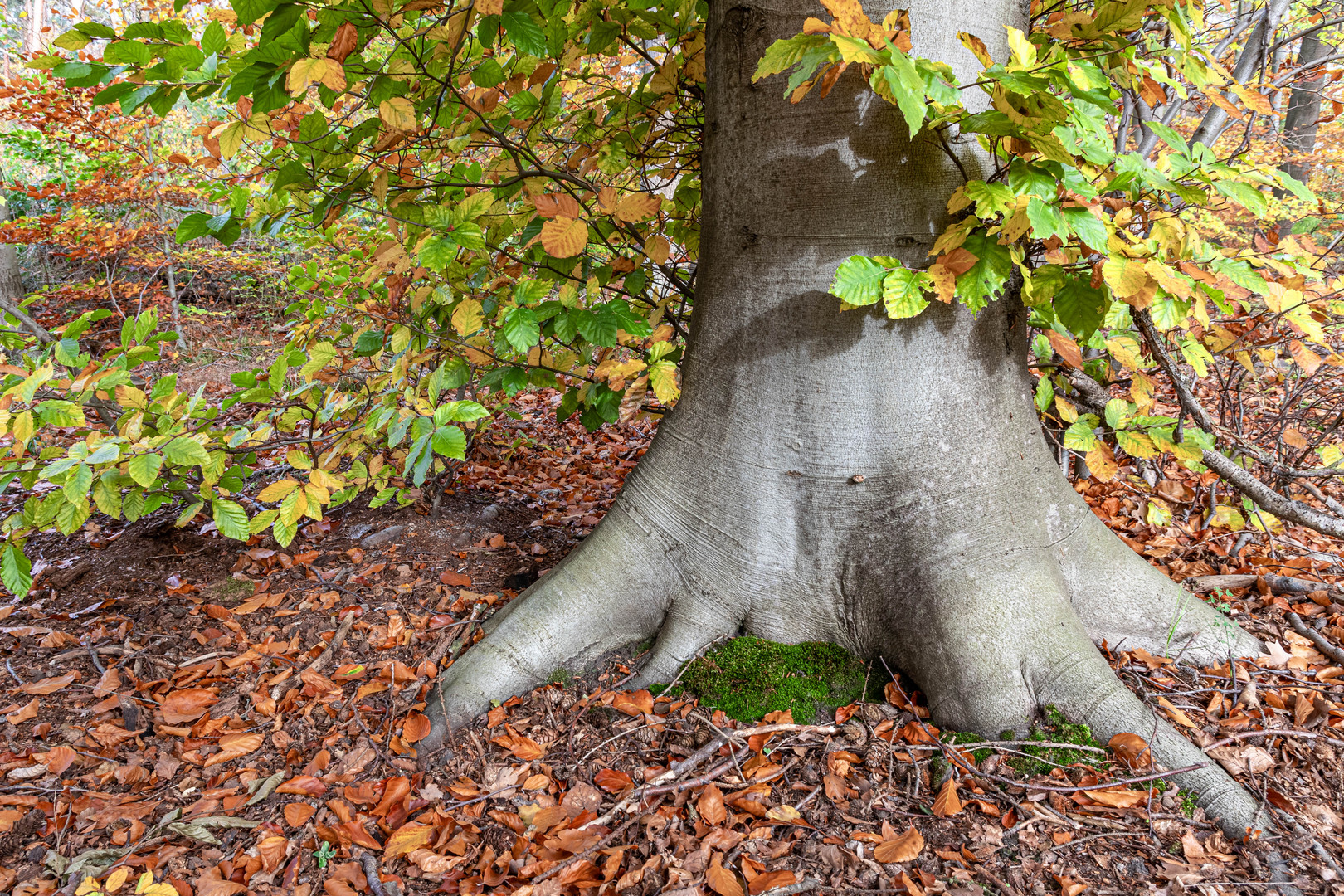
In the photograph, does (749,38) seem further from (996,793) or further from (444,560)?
(444,560)

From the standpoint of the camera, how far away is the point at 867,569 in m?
1.88

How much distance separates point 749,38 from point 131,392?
2.15m

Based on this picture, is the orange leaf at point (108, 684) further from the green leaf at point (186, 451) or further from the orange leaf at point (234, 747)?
the green leaf at point (186, 451)

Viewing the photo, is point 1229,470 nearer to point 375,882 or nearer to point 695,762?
point 695,762

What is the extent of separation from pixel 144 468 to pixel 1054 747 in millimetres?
2592

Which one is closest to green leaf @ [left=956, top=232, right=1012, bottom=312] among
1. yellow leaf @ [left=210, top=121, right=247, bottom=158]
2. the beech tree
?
the beech tree

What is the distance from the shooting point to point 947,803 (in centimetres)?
153

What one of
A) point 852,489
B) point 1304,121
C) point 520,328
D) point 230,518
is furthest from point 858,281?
point 1304,121

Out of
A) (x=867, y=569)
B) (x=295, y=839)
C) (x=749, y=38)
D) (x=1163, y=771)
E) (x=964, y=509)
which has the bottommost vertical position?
(x=295, y=839)

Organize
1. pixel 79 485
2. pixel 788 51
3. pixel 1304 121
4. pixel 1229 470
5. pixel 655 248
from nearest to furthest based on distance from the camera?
1. pixel 788 51
2. pixel 79 485
3. pixel 1229 470
4. pixel 655 248
5. pixel 1304 121

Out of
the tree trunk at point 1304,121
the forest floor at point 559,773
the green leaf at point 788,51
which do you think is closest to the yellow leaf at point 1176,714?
the forest floor at point 559,773

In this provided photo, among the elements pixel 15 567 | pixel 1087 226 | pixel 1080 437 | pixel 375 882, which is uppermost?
pixel 1087 226

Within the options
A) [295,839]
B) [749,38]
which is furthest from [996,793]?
[749,38]

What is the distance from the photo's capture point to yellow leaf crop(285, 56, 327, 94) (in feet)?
5.13
